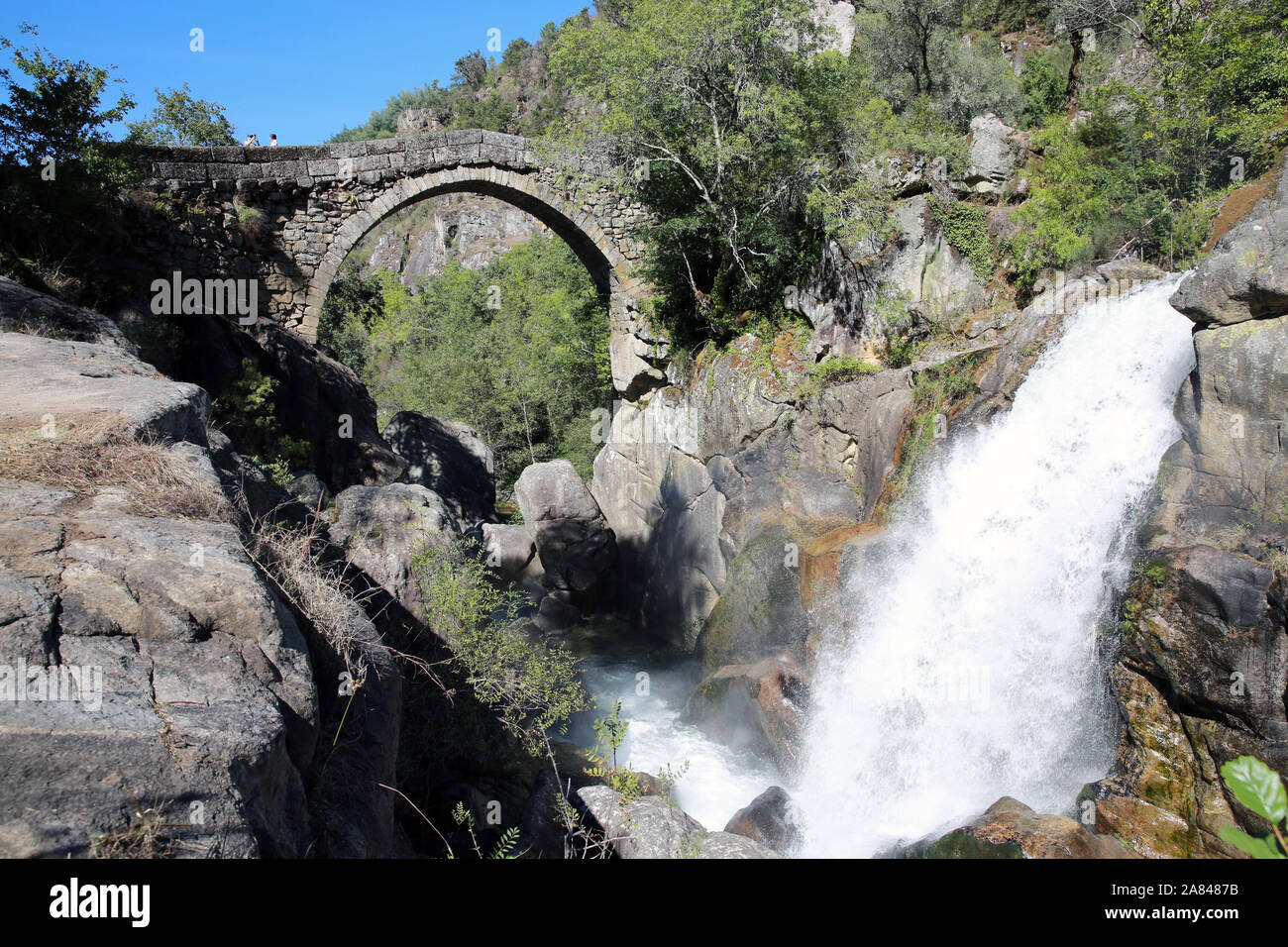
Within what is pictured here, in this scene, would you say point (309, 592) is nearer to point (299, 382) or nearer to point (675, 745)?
point (675, 745)

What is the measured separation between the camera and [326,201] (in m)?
13.4

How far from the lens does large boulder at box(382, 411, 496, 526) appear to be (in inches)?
640

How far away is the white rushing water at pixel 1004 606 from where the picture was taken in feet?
23.6

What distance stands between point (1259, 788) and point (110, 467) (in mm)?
4883

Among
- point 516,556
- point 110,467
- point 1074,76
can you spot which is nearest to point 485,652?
point 110,467

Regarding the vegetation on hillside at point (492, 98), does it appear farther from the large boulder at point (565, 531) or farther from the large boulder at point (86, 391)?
the large boulder at point (86, 391)

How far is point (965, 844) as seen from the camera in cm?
581

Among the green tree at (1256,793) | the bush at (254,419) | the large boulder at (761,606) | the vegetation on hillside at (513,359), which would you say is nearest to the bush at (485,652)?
the large boulder at (761,606)

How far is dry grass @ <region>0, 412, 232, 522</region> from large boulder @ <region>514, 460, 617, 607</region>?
11581 millimetres

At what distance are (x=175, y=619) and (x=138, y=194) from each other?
37.4 feet

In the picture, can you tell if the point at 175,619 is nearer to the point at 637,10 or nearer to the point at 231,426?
the point at 231,426

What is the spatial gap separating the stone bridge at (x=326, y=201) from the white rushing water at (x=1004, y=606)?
27.1 feet

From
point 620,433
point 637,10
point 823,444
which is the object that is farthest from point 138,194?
point 823,444

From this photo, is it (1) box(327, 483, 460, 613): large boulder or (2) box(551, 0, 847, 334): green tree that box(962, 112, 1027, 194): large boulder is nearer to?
(2) box(551, 0, 847, 334): green tree
